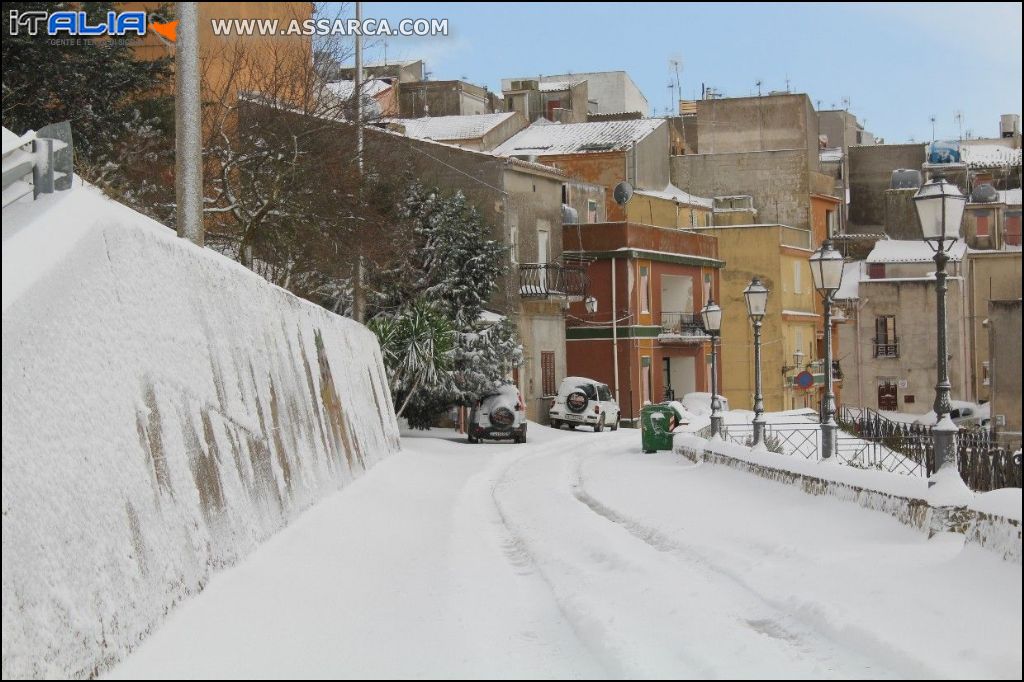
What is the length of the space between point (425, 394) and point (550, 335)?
1318 centimetres

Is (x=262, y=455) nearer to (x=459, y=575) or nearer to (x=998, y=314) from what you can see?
(x=459, y=575)

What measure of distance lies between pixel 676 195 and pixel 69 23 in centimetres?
3728

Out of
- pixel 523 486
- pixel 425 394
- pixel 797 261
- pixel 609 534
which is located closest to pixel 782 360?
pixel 797 261

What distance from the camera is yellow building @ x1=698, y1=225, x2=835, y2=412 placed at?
194 feet

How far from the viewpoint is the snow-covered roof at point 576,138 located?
58.0 m

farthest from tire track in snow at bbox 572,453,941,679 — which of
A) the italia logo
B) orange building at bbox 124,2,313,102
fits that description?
orange building at bbox 124,2,313,102

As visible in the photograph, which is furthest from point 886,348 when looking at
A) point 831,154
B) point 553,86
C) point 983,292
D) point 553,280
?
point 553,280

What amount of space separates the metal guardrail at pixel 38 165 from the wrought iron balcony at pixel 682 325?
45816 millimetres

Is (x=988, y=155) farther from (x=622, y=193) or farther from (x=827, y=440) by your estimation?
(x=827, y=440)

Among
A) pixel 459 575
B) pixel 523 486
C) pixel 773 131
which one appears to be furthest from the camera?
pixel 773 131

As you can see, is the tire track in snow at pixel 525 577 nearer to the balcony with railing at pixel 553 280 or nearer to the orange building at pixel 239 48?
the orange building at pixel 239 48

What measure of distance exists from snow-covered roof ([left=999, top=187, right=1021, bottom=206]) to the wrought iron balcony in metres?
26.1

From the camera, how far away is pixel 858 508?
506 inches

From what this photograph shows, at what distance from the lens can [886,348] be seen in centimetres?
6825
